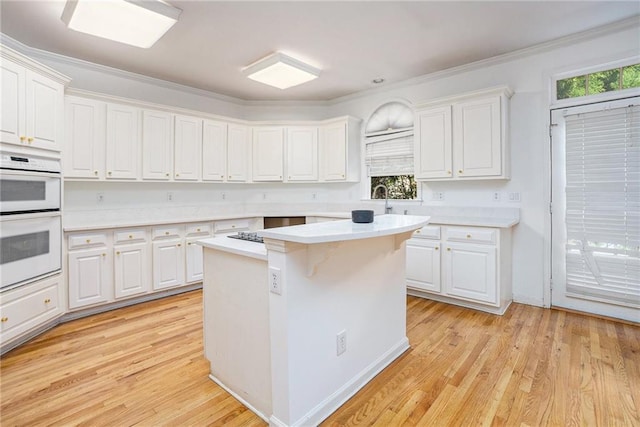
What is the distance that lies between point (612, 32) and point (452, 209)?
2200 millimetres

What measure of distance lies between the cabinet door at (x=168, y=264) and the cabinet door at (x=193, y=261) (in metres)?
0.08

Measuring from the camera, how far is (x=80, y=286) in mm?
3137

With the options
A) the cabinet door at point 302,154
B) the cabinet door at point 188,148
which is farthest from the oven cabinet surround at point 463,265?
the cabinet door at point 188,148

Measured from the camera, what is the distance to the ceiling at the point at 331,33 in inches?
103

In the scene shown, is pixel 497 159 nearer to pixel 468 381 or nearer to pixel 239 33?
pixel 468 381

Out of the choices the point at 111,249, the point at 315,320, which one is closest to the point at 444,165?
the point at 315,320

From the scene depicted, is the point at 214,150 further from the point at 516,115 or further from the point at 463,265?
the point at 516,115

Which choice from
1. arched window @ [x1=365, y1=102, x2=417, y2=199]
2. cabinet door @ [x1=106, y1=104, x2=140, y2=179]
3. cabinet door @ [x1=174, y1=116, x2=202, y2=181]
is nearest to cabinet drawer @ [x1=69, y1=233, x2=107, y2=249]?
cabinet door @ [x1=106, y1=104, x2=140, y2=179]

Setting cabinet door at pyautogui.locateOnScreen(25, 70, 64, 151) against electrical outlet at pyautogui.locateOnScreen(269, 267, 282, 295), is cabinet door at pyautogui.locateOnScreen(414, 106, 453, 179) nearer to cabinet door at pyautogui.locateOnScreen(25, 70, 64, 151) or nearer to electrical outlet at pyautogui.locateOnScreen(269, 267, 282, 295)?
electrical outlet at pyautogui.locateOnScreen(269, 267, 282, 295)

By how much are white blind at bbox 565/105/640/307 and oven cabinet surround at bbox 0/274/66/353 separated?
4.92 meters

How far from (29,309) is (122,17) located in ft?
8.05

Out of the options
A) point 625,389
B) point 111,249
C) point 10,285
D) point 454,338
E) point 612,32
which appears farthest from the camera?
point 111,249

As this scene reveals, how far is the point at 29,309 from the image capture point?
259cm

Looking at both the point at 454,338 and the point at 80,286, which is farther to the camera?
the point at 80,286
